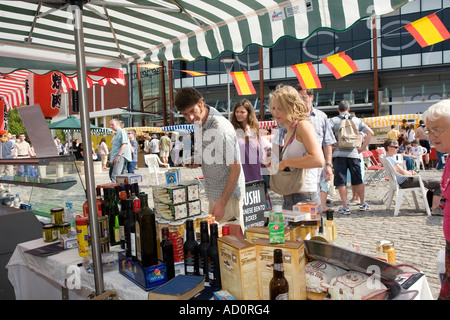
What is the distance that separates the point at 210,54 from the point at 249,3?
27.9 inches

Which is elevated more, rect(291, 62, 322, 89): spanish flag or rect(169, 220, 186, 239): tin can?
rect(291, 62, 322, 89): spanish flag

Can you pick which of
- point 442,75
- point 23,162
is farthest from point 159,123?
point 23,162

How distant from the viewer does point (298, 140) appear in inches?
104

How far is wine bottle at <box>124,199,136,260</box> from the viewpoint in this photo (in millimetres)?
1771

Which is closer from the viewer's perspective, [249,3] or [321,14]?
[321,14]

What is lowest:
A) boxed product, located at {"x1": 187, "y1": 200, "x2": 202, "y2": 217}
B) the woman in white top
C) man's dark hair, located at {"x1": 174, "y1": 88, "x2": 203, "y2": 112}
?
boxed product, located at {"x1": 187, "y1": 200, "x2": 202, "y2": 217}

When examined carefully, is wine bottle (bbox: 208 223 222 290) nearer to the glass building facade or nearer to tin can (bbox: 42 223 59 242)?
tin can (bbox: 42 223 59 242)

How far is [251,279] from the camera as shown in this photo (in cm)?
143

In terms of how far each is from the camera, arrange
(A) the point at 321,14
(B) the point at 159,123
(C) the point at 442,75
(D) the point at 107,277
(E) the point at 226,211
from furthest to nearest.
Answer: (B) the point at 159,123
(C) the point at 442,75
(E) the point at 226,211
(A) the point at 321,14
(D) the point at 107,277

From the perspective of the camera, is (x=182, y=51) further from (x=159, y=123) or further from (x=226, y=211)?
(x=159, y=123)

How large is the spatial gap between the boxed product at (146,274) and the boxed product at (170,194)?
0.40m

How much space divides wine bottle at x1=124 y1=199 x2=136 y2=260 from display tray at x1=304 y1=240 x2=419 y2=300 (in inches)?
35.5

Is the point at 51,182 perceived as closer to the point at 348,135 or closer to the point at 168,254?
the point at 168,254

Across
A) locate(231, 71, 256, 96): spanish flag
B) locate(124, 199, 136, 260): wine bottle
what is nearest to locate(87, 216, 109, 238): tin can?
locate(124, 199, 136, 260): wine bottle
